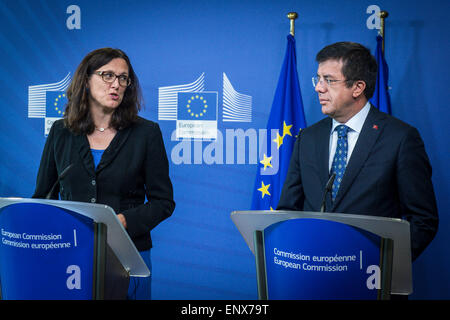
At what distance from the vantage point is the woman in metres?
1.95

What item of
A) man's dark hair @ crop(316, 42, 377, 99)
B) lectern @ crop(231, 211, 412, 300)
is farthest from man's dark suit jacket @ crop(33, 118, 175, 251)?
man's dark hair @ crop(316, 42, 377, 99)

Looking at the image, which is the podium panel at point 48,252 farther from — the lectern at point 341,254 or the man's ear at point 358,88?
the man's ear at point 358,88

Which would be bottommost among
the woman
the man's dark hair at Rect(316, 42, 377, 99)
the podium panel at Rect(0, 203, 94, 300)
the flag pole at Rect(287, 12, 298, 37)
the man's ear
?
the podium panel at Rect(0, 203, 94, 300)

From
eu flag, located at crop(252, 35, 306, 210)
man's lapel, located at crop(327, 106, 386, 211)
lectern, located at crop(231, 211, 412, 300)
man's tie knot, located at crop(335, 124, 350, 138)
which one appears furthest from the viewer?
eu flag, located at crop(252, 35, 306, 210)

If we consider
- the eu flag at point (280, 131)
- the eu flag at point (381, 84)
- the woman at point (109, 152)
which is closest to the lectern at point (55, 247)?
the woman at point (109, 152)

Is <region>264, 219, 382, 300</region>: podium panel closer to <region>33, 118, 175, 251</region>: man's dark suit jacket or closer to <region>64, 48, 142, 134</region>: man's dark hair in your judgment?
<region>33, 118, 175, 251</region>: man's dark suit jacket

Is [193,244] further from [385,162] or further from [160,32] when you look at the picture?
[385,162]

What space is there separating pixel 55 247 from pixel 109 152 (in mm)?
804

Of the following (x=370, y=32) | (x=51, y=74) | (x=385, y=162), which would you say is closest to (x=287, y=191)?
(x=385, y=162)

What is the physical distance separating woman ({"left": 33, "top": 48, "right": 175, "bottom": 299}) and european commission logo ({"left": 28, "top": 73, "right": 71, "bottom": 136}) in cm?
197

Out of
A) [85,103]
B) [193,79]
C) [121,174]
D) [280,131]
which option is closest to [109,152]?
[121,174]

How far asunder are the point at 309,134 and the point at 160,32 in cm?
217

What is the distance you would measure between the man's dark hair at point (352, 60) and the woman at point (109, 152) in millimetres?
982

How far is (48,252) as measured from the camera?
124 cm
